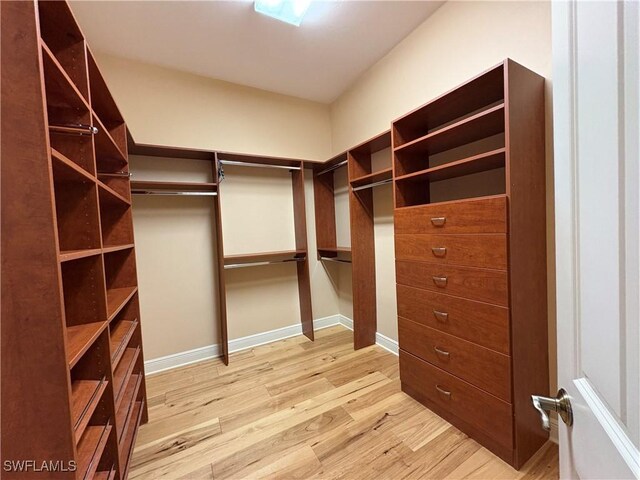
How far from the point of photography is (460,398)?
4.84 ft

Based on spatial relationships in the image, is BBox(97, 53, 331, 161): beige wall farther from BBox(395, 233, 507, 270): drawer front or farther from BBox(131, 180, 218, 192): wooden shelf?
BBox(395, 233, 507, 270): drawer front

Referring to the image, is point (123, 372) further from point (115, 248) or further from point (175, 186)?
point (175, 186)

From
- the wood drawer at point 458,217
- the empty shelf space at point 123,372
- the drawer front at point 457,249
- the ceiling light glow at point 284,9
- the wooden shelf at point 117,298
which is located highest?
the ceiling light glow at point 284,9

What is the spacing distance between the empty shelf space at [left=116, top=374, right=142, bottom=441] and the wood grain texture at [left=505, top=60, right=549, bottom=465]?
1.89 m

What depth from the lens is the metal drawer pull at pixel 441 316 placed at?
1.52 meters

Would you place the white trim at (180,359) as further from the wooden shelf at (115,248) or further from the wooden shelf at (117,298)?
the wooden shelf at (115,248)

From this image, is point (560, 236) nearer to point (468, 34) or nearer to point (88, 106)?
point (88, 106)

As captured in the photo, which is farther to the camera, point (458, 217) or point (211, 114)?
point (211, 114)

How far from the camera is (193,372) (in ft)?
7.65

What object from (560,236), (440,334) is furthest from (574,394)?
(440,334)

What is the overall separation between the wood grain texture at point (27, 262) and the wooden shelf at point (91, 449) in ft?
0.62

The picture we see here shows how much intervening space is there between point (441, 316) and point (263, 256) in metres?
1.80

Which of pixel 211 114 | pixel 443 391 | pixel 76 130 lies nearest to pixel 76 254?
pixel 76 130

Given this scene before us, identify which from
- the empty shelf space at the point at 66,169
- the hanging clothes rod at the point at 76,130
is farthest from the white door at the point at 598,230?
the hanging clothes rod at the point at 76,130
